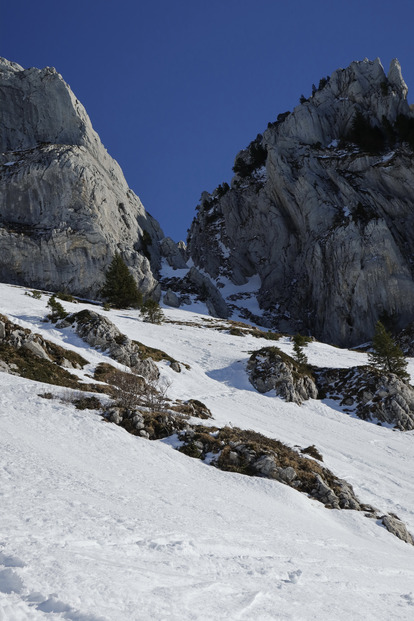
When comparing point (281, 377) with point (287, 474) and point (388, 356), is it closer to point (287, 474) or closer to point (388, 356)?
point (388, 356)

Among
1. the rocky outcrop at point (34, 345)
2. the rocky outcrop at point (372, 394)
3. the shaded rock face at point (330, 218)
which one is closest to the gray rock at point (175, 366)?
the rocky outcrop at point (34, 345)

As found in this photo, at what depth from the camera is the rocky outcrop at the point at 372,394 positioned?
2911 centimetres

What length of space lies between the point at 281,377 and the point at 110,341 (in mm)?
13757

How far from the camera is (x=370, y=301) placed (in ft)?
228

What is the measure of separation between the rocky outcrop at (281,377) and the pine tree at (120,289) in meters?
31.0

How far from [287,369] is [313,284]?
5025cm

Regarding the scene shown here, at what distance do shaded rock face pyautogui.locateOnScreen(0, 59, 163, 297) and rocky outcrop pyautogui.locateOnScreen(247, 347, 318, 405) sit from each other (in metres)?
42.4

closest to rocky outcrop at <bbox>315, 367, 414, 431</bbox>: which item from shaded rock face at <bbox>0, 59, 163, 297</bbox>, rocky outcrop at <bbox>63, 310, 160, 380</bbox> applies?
rocky outcrop at <bbox>63, 310, 160, 380</bbox>

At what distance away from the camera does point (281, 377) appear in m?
32.4

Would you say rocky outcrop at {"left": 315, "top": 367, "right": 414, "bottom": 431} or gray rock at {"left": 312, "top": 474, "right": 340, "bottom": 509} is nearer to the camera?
gray rock at {"left": 312, "top": 474, "right": 340, "bottom": 509}

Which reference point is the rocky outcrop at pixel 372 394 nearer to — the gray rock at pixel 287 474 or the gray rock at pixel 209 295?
the gray rock at pixel 287 474

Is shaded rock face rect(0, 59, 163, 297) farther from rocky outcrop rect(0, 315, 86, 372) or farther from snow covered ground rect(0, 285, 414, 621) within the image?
snow covered ground rect(0, 285, 414, 621)

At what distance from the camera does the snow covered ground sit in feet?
16.8

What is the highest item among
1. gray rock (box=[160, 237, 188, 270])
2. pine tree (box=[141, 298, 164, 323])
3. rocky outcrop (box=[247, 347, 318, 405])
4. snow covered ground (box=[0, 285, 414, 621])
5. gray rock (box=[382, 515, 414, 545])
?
gray rock (box=[160, 237, 188, 270])
